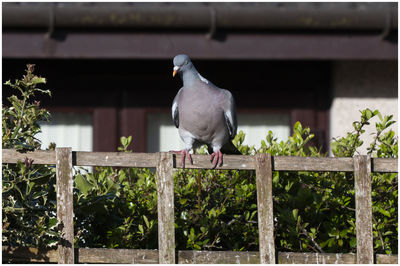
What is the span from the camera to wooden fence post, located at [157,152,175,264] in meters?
3.98

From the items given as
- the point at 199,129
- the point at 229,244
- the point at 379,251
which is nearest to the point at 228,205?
the point at 229,244

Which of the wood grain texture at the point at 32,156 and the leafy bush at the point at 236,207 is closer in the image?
the wood grain texture at the point at 32,156

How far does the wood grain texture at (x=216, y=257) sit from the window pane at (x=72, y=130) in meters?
4.29

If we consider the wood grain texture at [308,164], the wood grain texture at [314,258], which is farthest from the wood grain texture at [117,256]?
the wood grain texture at [308,164]

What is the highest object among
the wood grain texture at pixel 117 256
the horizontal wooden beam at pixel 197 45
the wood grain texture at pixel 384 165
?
the horizontal wooden beam at pixel 197 45

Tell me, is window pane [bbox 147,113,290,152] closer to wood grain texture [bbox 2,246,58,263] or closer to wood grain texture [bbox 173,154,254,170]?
wood grain texture [bbox 173,154,254,170]

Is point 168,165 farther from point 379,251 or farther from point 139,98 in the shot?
point 139,98

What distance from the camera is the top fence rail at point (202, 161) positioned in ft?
13.3

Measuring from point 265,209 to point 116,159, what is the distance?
0.85 m

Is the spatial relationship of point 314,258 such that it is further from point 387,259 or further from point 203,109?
point 203,109

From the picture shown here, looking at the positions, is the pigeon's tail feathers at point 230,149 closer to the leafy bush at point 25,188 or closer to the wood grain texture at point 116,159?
the wood grain texture at point 116,159

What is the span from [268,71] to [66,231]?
450 cm

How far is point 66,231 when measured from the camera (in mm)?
3994

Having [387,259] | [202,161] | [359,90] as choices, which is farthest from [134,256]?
[359,90]
